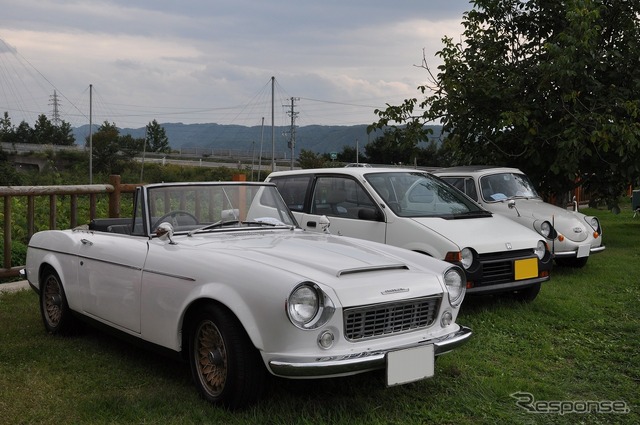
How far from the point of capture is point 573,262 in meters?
8.97

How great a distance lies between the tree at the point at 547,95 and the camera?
10.1m

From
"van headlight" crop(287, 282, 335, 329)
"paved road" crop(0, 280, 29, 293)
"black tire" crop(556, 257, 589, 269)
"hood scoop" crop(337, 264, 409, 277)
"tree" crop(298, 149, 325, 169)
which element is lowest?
"paved road" crop(0, 280, 29, 293)

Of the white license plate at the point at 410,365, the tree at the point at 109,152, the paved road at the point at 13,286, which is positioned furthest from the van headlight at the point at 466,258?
the tree at the point at 109,152

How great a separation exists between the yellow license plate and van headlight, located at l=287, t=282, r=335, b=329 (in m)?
3.34

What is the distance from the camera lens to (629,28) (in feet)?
36.2

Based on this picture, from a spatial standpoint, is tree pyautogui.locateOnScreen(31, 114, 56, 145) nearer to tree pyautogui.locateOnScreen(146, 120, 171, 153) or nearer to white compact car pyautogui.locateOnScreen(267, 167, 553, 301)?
tree pyautogui.locateOnScreen(146, 120, 171, 153)

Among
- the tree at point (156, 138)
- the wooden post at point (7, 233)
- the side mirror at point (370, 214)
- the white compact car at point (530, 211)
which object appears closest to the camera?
the side mirror at point (370, 214)

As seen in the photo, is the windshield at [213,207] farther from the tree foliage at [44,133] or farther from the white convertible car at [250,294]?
the tree foliage at [44,133]

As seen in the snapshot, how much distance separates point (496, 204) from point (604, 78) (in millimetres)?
3994

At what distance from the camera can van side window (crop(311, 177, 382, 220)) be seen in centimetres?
655

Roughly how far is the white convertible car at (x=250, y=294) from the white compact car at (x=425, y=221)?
1126 mm

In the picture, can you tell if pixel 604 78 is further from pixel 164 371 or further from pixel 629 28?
pixel 164 371

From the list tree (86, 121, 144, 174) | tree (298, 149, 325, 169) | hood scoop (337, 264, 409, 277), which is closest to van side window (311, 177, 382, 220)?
hood scoop (337, 264, 409, 277)

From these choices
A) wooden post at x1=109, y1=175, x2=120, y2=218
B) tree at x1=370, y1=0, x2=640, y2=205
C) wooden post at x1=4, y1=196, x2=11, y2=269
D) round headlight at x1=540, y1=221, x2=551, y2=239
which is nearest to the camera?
wooden post at x1=4, y1=196, x2=11, y2=269
